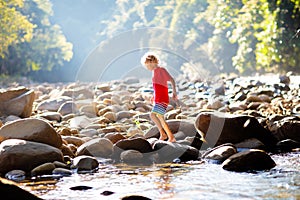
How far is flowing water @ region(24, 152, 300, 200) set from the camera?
4.23 m

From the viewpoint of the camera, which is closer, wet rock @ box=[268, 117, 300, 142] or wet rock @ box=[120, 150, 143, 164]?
wet rock @ box=[120, 150, 143, 164]

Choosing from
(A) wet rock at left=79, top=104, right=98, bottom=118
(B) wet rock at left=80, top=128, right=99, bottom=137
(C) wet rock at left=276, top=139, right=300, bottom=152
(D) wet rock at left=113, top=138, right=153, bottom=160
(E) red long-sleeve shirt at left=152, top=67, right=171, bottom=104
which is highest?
(E) red long-sleeve shirt at left=152, top=67, right=171, bottom=104

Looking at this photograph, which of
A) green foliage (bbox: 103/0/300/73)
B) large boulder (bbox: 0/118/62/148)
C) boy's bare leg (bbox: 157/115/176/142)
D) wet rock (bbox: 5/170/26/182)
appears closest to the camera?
wet rock (bbox: 5/170/26/182)

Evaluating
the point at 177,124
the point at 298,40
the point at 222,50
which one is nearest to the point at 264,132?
the point at 177,124

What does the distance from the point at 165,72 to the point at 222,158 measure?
132 cm

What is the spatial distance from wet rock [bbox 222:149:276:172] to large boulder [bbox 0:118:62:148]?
71.0 inches

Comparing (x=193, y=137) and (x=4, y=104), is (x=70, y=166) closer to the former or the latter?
(x=193, y=137)

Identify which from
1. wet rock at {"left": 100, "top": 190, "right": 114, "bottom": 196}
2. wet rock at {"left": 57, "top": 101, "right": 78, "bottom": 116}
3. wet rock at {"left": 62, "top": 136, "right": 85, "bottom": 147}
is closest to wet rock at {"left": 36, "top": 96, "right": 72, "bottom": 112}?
wet rock at {"left": 57, "top": 101, "right": 78, "bottom": 116}

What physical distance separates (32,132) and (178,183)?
69.0 inches

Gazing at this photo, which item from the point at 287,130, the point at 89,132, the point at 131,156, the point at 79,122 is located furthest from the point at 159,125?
the point at 79,122

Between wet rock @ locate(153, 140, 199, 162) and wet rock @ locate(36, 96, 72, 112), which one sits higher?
wet rock @ locate(36, 96, 72, 112)

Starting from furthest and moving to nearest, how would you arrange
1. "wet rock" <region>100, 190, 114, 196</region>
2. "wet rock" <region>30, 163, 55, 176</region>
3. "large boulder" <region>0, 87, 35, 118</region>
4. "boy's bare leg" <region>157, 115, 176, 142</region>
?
"large boulder" <region>0, 87, 35, 118</region>
"boy's bare leg" <region>157, 115, 176, 142</region>
"wet rock" <region>30, 163, 55, 176</region>
"wet rock" <region>100, 190, 114, 196</region>

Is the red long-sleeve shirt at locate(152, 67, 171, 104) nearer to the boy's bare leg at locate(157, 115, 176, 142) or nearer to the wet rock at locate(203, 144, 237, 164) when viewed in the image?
the boy's bare leg at locate(157, 115, 176, 142)

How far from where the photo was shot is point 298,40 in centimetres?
1986
